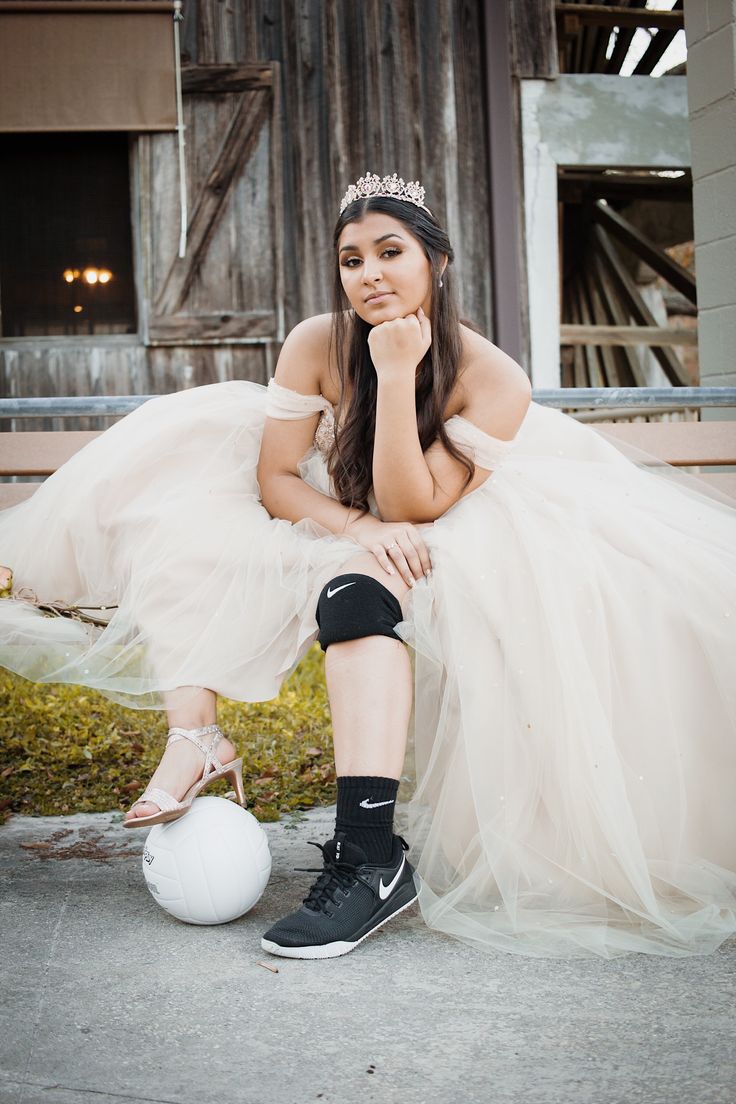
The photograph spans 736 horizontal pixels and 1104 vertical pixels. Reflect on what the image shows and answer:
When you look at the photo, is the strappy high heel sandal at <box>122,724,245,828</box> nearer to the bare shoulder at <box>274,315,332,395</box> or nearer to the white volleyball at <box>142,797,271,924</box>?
the white volleyball at <box>142,797,271,924</box>

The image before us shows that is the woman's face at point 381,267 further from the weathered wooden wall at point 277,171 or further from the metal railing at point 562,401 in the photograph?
the weathered wooden wall at point 277,171

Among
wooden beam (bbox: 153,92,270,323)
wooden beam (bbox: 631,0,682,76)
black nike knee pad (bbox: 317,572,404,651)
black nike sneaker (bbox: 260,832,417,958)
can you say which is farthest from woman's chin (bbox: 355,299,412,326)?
wooden beam (bbox: 631,0,682,76)

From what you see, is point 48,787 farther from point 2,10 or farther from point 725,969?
point 2,10

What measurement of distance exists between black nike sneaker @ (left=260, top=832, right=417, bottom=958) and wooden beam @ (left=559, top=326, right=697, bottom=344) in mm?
5967

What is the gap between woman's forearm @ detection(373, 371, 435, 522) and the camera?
237 centimetres

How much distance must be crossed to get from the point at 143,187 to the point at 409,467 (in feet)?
14.0

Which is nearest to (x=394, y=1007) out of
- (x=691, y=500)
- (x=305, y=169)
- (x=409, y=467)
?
(x=409, y=467)

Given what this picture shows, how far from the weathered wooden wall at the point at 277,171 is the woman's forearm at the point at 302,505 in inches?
142

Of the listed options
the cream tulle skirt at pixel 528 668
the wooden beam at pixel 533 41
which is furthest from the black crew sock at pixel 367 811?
the wooden beam at pixel 533 41

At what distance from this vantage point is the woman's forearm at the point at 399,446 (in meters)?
2.37

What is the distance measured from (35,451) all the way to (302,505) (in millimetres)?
1072

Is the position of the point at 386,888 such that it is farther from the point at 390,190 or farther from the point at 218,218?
the point at 218,218

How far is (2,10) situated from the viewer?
570 centimetres

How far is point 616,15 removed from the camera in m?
6.46
